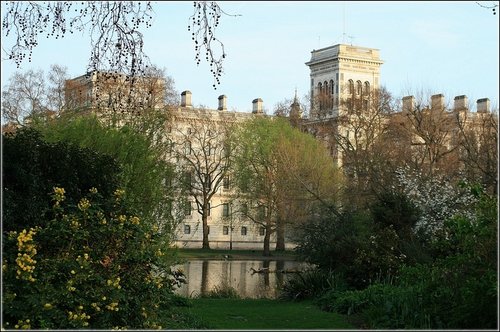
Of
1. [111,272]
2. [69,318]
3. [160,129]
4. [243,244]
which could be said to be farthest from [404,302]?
[243,244]

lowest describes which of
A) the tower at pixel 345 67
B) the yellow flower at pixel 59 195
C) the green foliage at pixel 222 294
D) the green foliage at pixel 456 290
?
the green foliage at pixel 222 294

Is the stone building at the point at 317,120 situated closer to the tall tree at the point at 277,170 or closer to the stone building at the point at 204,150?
the stone building at the point at 204,150

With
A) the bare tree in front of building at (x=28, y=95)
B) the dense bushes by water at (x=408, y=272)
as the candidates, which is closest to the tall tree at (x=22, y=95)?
the bare tree in front of building at (x=28, y=95)

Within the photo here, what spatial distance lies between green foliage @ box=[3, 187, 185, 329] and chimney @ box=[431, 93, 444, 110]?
40.0 metres

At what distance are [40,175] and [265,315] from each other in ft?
19.3

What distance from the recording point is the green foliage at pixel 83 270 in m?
10.1

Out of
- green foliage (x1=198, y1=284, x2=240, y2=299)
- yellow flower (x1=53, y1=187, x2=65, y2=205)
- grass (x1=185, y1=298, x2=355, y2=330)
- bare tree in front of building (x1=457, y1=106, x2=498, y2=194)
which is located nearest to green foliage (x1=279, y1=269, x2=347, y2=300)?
grass (x1=185, y1=298, x2=355, y2=330)

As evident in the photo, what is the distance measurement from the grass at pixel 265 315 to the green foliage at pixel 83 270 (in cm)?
269

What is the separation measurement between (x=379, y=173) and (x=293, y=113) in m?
25.7

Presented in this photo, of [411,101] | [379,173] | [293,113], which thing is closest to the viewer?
[379,173]

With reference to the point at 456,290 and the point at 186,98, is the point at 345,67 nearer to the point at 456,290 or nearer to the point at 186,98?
the point at 186,98

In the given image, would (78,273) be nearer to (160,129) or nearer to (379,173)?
(160,129)

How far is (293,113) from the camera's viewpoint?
62.0 meters

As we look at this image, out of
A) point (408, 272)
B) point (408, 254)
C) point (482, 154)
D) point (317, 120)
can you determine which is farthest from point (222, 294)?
point (317, 120)
